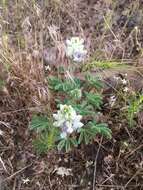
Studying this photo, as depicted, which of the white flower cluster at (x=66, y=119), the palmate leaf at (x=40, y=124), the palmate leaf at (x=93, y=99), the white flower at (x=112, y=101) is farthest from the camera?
A: the white flower at (x=112, y=101)

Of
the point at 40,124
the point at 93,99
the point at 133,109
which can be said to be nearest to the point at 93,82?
the point at 93,99

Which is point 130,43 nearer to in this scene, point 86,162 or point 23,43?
point 23,43

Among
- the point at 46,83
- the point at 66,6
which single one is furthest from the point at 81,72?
the point at 66,6

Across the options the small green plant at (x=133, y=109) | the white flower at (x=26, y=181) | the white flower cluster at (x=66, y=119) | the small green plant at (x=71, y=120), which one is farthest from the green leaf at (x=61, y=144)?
the small green plant at (x=133, y=109)

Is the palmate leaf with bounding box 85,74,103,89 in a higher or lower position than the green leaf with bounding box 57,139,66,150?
higher

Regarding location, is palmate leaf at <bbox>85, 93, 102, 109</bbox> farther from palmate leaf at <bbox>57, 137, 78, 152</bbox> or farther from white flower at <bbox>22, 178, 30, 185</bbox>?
white flower at <bbox>22, 178, 30, 185</bbox>

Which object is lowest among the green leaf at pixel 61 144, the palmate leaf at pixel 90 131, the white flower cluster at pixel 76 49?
the green leaf at pixel 61 144

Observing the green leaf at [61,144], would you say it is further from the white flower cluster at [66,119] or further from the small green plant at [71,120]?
the white flower cluster at [66,119]

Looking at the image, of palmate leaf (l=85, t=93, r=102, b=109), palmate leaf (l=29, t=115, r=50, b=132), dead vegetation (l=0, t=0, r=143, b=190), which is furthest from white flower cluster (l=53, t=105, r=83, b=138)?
dead vegetation (l=0, t=0, r=143, b=190)
